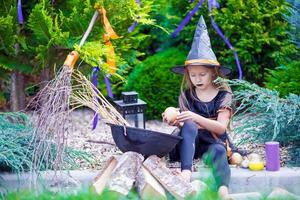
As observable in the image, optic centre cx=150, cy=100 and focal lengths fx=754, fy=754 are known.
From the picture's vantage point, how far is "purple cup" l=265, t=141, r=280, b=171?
4.88 m

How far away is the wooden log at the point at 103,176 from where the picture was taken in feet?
14.7

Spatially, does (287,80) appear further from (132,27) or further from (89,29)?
(89,29)

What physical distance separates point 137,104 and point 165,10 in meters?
2.57

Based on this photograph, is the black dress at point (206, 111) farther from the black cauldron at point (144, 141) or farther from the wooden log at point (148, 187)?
the wooden log at point (148, 187)

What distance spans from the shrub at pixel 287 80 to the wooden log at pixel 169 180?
1.83 meters

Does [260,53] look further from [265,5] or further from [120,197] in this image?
[120,197]

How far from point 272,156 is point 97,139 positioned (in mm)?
1863

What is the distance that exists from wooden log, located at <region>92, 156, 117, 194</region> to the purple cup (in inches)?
39.5

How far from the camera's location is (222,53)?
289 inches

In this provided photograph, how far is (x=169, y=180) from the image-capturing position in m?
4.45

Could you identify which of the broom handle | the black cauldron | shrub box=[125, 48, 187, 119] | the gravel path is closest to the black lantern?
the gravel path

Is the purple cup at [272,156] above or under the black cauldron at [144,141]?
under

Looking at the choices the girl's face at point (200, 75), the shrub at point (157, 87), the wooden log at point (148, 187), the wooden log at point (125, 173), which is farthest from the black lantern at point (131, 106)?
the shrub at point (157, 87)

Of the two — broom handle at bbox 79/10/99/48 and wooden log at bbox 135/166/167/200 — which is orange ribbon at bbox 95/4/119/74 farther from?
wooden log at bbox 135/166/167/200
